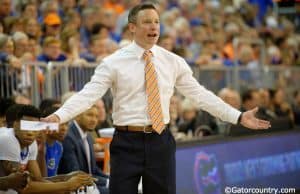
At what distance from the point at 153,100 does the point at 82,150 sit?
255 cm

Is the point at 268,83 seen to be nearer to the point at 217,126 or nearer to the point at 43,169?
the point at 217,126

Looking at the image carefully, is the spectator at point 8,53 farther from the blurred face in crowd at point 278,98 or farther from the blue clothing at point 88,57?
the blurred face in crowd at point 278,98

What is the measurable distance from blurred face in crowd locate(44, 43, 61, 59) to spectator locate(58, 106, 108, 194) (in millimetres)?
2609

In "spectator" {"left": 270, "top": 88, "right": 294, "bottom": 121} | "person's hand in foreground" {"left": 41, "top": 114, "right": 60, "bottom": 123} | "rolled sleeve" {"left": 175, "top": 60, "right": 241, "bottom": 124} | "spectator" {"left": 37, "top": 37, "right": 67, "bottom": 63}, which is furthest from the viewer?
"spectator" {"left": 270, "top": 88, "right": 294, "bottom": 121}

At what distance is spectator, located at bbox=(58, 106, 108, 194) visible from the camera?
8375mm

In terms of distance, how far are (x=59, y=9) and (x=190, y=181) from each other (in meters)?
6.91

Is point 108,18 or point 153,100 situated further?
point 108,18

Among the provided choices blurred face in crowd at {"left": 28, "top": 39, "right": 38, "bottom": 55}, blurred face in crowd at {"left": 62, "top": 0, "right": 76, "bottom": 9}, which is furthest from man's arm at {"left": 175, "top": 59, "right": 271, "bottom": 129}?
blurred face in crowd at {"left": 62, "top": 0, "right": 76, "bottom": 9}

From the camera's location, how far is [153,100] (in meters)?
6.21

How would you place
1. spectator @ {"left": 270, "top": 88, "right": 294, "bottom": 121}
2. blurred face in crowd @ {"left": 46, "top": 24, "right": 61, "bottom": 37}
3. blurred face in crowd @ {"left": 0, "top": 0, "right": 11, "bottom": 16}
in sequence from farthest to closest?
spectator @ {"left": 270, "top": 88, "right": 294, "bottom": 121}
blurred face in crowd @ {"left": 46, "top": 24, "right": 61, "bottom": 37}
blurred face in crowd @ {"left": 0, "top": 0, "right": 11, "bottom": 16}

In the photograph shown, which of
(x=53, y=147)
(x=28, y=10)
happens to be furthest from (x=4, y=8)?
(x=53, y=147)

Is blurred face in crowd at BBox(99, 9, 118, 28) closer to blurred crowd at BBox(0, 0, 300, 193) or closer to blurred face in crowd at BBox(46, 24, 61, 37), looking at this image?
blurred crowd at BBox(0, 0, 300, 193)

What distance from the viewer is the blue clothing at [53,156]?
8.18 meters

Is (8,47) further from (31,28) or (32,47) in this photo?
(31,28)
